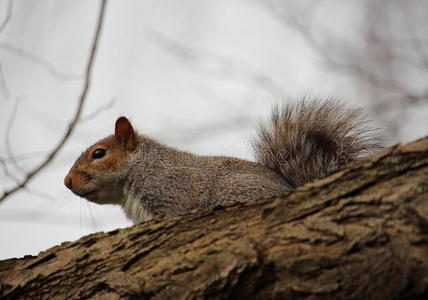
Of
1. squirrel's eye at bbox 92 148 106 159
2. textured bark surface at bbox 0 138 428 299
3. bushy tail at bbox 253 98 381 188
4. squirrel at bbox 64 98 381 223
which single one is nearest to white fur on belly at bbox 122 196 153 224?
squirrel at bbox 64 98 381 223

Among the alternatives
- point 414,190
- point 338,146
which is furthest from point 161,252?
point 338,146

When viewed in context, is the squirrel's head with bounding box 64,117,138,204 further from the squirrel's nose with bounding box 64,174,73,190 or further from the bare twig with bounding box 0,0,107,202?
the bare twig with bounding box 0,0,107,202

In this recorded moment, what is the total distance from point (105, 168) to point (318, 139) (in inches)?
51.6

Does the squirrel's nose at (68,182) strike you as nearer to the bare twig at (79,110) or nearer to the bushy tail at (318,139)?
the bare twig at (79,110)

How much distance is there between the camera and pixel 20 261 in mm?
2189

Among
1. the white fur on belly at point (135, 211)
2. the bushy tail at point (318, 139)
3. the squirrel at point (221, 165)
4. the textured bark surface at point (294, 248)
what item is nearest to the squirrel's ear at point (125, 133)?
the squirrel at point (221, 165)

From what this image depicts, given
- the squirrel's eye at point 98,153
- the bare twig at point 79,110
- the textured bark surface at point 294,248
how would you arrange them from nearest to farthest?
the textured bark surface at point 294,248, the bare twig at point 79,110, the squirrel's eye at point 98,153

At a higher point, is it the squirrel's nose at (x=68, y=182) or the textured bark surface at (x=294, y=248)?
the squirrel's nose at (x=68, y=182)

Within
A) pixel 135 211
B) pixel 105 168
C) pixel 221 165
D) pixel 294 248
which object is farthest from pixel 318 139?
pixel 294 248

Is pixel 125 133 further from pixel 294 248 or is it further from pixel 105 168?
pixel 294 248

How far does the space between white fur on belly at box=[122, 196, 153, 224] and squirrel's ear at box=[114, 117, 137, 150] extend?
395mm

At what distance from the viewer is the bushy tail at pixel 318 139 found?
291 centimetres

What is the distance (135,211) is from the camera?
3.18 metres

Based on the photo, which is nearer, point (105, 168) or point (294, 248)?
point (294, 248)
